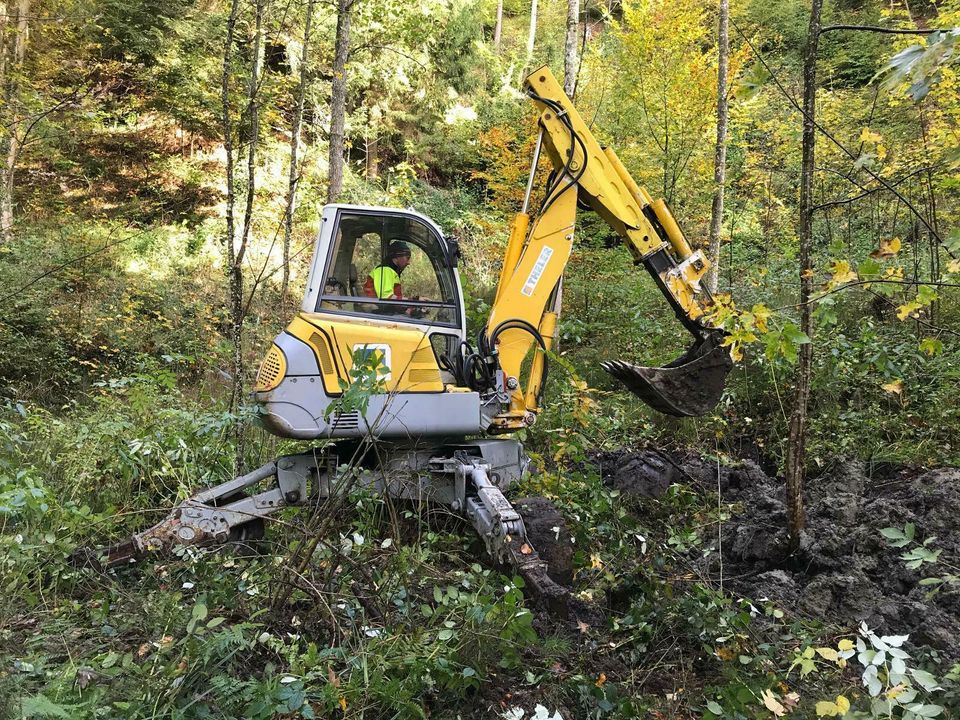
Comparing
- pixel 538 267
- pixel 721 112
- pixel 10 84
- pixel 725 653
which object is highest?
pixel 721 112

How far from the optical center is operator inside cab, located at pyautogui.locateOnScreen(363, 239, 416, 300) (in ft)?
17.6

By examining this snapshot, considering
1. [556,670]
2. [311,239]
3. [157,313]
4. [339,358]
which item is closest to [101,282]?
[157,313]

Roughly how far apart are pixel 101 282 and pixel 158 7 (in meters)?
5.97

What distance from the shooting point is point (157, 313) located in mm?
12000

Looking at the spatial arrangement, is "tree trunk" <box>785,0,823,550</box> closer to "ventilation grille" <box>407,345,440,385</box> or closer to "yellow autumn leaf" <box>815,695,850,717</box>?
"yellow autumn leaf" <box>815,695,850,717</box>

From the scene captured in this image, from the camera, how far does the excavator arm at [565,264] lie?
5789 mm

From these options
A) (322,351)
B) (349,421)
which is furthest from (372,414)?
(322,351)

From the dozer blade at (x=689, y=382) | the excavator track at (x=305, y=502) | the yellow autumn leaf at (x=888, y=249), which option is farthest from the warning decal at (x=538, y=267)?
the yellow autumn leaf at (x=888, y=249)

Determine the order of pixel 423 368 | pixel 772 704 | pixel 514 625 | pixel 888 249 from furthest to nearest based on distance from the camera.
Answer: pixel 423 368 → pixel 514 625 → pixel 888 249 → pixel 772 704

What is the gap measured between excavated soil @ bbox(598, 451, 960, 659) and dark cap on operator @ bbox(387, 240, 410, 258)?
2.84 metres

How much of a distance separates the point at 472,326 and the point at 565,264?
1.76 metres

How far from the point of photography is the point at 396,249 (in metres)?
5.53

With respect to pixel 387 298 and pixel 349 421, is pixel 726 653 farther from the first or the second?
pixel 387 298

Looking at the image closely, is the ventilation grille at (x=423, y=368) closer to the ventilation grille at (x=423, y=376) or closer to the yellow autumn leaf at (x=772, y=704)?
the ventilation grille at (x=423, y=376)
